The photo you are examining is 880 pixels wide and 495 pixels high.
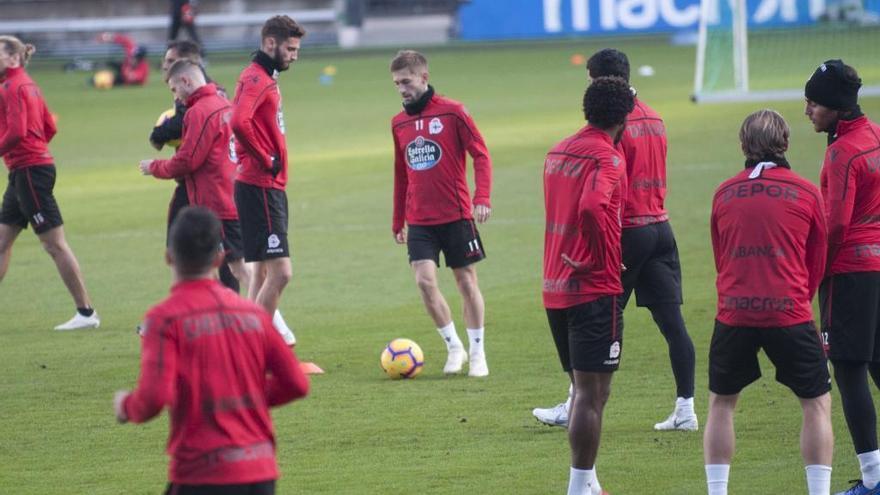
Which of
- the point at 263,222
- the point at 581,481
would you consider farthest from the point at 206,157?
the point at 581,481

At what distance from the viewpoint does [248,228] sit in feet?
34.8

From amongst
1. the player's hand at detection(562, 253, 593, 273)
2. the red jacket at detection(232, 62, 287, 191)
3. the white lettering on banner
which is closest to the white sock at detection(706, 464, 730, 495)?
the player's hand at detection(562, 253, 593, 273)

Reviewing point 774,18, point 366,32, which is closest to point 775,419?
point 774,18

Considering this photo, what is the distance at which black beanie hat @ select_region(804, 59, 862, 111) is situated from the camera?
733 cm

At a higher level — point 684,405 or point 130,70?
point 684,405

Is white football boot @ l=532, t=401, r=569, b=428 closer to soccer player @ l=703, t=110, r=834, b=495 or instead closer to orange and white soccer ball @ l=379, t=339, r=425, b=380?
orange and white soccer ball @ l=379, t=339, r=425, b=380

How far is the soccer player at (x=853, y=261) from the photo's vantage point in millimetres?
7305

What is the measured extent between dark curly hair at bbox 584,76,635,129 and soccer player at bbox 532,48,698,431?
4.30ft

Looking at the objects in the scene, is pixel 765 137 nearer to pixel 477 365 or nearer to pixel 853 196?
pixel 853 196

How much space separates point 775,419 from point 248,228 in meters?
3.99

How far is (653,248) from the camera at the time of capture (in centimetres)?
866

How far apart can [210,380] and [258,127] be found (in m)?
5.52

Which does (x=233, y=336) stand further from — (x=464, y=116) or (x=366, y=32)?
(x=366, y=32)

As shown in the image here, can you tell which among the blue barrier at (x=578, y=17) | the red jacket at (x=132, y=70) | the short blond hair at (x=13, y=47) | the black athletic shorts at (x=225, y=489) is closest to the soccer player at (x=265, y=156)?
the short blond hair at (x=13, y=47)
